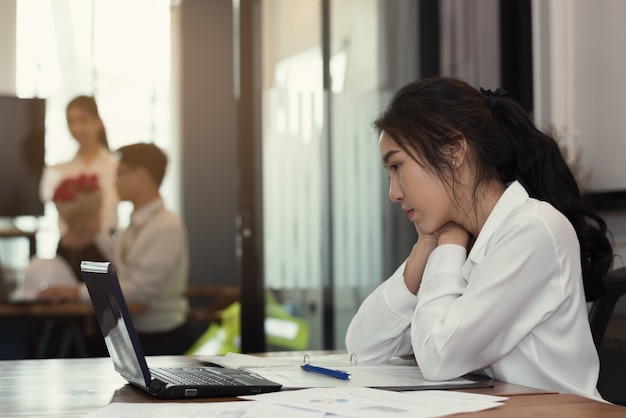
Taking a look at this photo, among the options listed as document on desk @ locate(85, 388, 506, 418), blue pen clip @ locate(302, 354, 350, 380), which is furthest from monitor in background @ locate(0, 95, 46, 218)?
document on desk @ locate(85, 388, 506, 418)

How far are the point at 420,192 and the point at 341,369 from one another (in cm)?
41

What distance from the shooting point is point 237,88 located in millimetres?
4180

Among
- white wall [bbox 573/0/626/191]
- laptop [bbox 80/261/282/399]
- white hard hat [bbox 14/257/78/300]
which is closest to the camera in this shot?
laptop [bbox 80/261/282/399]

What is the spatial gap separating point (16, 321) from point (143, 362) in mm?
3242

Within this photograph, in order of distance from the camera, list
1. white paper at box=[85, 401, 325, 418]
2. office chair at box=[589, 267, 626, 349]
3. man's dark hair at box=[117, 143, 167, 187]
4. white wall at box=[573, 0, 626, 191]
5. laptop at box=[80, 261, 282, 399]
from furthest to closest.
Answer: man's dark hair at box=[117, 143, 167, 187]
white wall at box=[573, 0, 626, 191]
office chair at box=[589, 267, 626, 349]
laptop at box=[80, 261, 282, 399]
white paper at box=[85, 401, 325, 418]

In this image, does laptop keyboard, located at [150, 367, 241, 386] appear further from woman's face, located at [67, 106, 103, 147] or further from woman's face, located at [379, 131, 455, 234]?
woman's face, located at [67, 106, 103, 147]

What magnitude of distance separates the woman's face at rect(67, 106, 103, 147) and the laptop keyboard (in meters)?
3.17

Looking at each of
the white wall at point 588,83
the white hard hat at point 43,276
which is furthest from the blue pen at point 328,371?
the white hard hat at point 43,276

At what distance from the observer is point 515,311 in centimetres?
146

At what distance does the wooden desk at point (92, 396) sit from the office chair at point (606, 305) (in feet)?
1.22

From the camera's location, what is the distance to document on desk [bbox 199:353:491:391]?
4.22ft

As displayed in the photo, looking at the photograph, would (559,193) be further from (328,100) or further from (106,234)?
(106,234)

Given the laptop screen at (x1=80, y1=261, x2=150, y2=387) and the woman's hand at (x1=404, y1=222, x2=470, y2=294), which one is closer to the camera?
the laptop screen at (x1=80, y1=261, x2=150, y2=387)

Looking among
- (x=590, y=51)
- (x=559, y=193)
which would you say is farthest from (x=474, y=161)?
(x=590, y=51)
